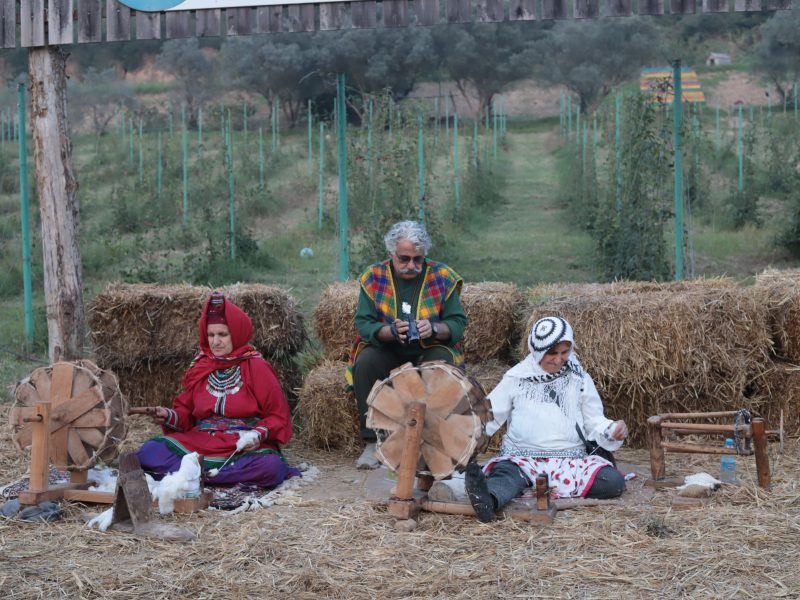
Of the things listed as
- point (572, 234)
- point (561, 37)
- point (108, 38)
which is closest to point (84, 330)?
point (108, 38)

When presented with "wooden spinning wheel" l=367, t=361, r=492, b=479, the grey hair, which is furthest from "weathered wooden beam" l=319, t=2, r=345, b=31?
"wooden spinning wheel" l=367, t=361, r=492, b=479

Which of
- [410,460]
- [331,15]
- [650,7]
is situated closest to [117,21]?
[331,15]

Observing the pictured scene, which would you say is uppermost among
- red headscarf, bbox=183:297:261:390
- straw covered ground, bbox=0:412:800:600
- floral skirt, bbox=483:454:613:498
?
red headscarf, bbox=183:297:261:390

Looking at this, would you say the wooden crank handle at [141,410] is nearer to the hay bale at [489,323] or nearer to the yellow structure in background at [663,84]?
the hay bale at [489,323]

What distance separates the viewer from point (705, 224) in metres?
15.8

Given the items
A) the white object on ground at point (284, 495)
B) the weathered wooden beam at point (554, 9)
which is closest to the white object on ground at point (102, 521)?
the white object on ground at point (284, 495)

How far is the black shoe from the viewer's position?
196 inches

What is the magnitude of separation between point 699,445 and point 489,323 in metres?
2.26

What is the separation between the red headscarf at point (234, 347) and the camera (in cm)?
600

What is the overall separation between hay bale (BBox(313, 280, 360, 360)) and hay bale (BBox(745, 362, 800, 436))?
2.77 metres

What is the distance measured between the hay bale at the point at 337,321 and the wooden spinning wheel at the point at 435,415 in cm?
221

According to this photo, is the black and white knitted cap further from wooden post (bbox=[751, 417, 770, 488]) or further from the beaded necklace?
the beaded necklace

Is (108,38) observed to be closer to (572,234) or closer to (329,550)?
(329,550)

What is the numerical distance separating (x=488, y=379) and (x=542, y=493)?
1.87m
